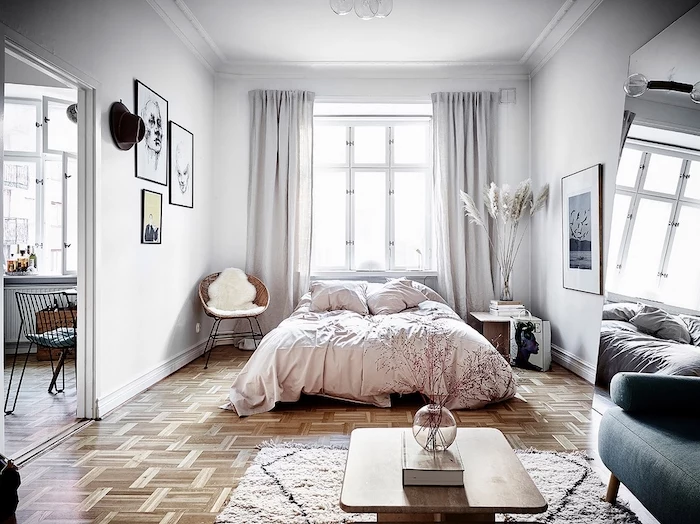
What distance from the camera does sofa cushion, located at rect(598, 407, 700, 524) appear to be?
4.85 ft

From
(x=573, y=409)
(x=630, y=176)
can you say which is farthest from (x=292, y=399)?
(x=630, y=176)

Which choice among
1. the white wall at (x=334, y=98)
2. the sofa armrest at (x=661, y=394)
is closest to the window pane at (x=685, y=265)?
the sofa armrest at (x=661, y=394)

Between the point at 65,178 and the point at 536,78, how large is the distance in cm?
516

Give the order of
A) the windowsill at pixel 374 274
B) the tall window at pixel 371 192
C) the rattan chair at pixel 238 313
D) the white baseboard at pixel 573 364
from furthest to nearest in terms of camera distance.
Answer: the tall window at pixel 371 192 → the windowsill at pixel 374 274 → the rattan chair at pixel 238 313 → the white baseboard at pixel 573 364

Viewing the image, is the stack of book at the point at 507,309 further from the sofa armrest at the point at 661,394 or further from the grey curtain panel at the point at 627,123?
the sofa armrest at the point at 661,394

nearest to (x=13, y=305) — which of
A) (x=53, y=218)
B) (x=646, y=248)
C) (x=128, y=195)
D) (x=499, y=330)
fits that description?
(x=53, y=218)

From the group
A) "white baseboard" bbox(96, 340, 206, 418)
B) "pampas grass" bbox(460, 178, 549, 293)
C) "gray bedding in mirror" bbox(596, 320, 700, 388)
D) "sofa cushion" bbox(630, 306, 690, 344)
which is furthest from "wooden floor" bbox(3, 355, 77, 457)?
"pampas grass" bbox(460, 178, 549, 293)

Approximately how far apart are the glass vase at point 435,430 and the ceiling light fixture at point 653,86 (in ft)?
6.14

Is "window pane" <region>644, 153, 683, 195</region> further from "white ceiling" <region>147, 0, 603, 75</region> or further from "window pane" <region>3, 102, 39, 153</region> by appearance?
"window pane" <region>3, 102, 39, 153</region>

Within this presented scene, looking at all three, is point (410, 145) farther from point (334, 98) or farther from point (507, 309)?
point (507, 309)

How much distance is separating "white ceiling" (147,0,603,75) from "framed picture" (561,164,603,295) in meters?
1.34

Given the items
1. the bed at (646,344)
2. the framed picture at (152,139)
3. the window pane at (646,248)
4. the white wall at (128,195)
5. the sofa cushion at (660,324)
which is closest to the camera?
the bed at (646,344)

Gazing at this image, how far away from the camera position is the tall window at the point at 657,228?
2.27 m

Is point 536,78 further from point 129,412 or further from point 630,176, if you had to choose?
point 129,412
